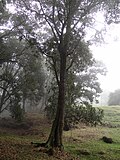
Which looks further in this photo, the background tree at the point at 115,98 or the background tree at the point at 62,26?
the background tree at the point at 115,98

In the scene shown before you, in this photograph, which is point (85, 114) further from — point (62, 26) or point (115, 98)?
point (115, 98)

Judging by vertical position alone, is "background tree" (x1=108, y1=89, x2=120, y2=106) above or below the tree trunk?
above

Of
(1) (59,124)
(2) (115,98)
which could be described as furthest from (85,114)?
(2) (115,98)

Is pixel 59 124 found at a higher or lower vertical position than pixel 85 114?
lower

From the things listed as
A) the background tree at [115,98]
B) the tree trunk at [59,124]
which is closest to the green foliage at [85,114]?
the tree trunk at [59,124]

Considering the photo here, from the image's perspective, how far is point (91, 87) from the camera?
56.8 m

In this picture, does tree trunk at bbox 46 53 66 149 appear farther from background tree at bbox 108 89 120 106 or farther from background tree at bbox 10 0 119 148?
background tree at bbox 108 89 120 106

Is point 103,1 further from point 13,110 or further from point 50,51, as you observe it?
point 13,110

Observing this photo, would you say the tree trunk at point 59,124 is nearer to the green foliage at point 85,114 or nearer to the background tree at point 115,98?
the green foliage at point 85,114

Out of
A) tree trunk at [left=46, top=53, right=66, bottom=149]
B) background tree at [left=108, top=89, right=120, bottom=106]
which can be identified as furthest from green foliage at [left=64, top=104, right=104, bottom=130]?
background tree at [left=108, top=89, right=120, bottom=106]

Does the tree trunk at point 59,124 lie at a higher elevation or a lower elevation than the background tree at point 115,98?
lower

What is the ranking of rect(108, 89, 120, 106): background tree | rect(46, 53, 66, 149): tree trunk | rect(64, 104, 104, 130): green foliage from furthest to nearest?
rect(108, 89, 120, 106): background tree
rect(64, 104, 104, 130): green foliage
rect(46, 53, 66, 149): tree trunk

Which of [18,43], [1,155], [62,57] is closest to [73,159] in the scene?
[1,155]

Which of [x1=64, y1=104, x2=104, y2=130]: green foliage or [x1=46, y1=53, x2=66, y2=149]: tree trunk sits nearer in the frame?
[x1=46, y1=53, x2=66, y2=149]: tree trunk
